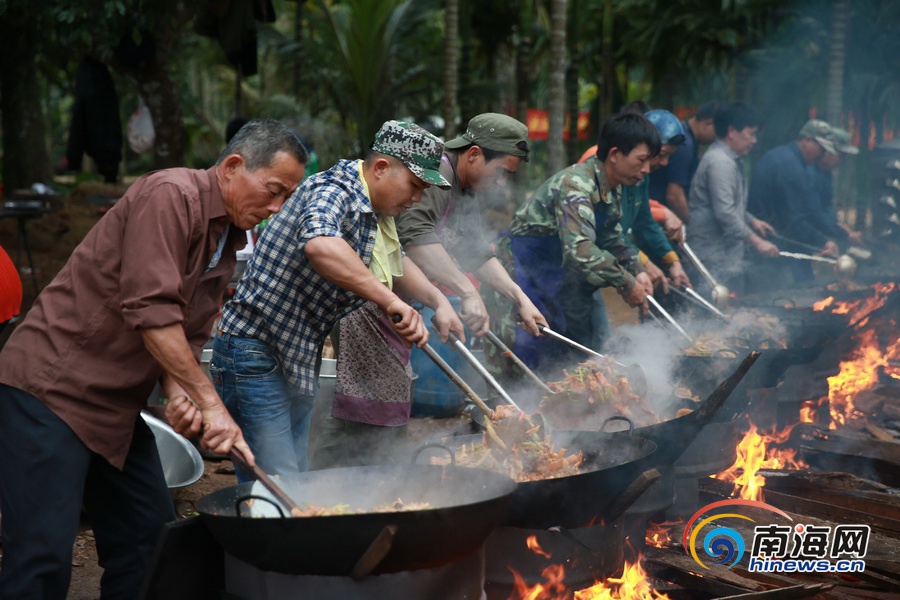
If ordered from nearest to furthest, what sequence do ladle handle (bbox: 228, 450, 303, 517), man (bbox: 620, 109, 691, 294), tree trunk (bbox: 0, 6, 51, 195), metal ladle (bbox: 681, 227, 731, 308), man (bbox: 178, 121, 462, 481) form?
ladle handle (bbox: 228, 450, 303, 517), man (bbox: 178, 121, 462, 481), man (bbox: 620, 109, 691, 294), metal ladle (bbox: 681, 227, 731, 308), tree trunk (bbox: 0, 6, 51, 195)

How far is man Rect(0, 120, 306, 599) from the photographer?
9.87 ft

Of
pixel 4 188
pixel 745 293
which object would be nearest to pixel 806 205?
pixel 745 293

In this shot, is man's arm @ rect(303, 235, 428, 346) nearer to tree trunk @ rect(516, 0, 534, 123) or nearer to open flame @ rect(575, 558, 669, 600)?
open flame @ rect(575, 558, 669, 600)

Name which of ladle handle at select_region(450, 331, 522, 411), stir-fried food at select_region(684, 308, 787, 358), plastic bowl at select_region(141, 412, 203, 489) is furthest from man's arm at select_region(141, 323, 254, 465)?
stir-fried food at select_region(684, 308, 787, 358)

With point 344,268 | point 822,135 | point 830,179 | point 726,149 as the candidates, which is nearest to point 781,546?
point 344,268

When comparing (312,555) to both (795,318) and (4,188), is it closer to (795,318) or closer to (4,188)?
(795,318)

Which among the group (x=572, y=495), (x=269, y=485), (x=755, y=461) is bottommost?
(x=755, y=461)

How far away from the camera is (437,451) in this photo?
447 centimetres

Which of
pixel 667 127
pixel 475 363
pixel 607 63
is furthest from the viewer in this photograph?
pixel 607 63

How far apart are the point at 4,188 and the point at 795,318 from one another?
1604 cm

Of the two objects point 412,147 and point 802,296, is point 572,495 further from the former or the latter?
point 802,296

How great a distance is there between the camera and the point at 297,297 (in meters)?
3.85

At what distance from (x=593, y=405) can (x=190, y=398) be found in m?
2.62

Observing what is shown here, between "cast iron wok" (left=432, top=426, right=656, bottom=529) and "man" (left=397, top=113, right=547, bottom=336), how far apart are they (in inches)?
40.8
